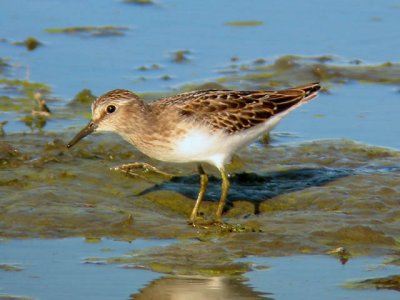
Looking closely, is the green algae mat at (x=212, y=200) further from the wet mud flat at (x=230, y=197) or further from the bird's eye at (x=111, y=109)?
the bird's eye at (x=111, y=109)

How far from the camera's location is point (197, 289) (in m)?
9.87

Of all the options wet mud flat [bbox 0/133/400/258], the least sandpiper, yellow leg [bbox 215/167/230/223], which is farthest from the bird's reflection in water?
yellow leg [bbox 215/167/230/223]

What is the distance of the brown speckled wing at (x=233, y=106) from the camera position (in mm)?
12164

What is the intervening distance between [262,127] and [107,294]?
3.49 metres

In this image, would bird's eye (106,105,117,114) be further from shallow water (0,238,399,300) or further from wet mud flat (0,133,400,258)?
shallow water (0,238,399,300)

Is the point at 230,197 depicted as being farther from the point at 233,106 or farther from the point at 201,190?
the point at 233,106

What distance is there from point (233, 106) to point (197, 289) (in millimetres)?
3030

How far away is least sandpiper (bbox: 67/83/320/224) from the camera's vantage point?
1202cm

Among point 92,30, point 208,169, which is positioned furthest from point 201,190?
point 92,30

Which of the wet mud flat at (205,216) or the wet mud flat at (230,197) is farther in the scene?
the wet mud flat at (230,197)

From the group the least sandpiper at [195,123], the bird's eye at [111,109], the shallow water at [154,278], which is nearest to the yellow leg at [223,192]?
the least sandpiper at [195,123]

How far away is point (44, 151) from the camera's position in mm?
13734

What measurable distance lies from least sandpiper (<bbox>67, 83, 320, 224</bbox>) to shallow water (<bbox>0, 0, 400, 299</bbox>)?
0.66 meters

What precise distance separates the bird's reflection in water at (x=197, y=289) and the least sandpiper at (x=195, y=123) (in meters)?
1.80
